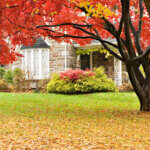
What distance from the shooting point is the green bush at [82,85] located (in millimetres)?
13750

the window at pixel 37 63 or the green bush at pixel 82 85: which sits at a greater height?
the window at pixel 37 63

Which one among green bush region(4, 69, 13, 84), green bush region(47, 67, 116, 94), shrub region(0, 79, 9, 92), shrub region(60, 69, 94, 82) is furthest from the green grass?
green bush region(4, 69, 13, 84)

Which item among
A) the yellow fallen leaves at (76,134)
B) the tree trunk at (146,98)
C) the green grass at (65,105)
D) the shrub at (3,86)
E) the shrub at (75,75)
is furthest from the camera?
the shrub at (3,86)

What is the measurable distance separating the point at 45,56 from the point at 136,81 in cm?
1048

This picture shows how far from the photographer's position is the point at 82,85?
45.3 feet

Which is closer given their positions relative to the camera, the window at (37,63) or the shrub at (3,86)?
the shrub at (3,86)

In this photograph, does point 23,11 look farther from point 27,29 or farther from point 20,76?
point 20,76

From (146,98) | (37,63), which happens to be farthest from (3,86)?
(146,98)

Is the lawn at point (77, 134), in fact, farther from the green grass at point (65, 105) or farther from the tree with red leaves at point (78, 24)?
the green grass at point (65, 105)

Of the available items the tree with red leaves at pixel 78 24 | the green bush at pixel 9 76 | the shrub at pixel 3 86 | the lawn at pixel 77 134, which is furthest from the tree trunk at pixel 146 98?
the green bush at pixel 9 76

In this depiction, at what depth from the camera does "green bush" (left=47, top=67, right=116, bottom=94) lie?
1375 centimetres

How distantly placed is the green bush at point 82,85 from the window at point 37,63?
216 cm

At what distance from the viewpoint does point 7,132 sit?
455 centimetres

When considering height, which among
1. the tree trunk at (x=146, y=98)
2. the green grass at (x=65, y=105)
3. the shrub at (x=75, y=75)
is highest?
the shrub at (x=75, y=75)
